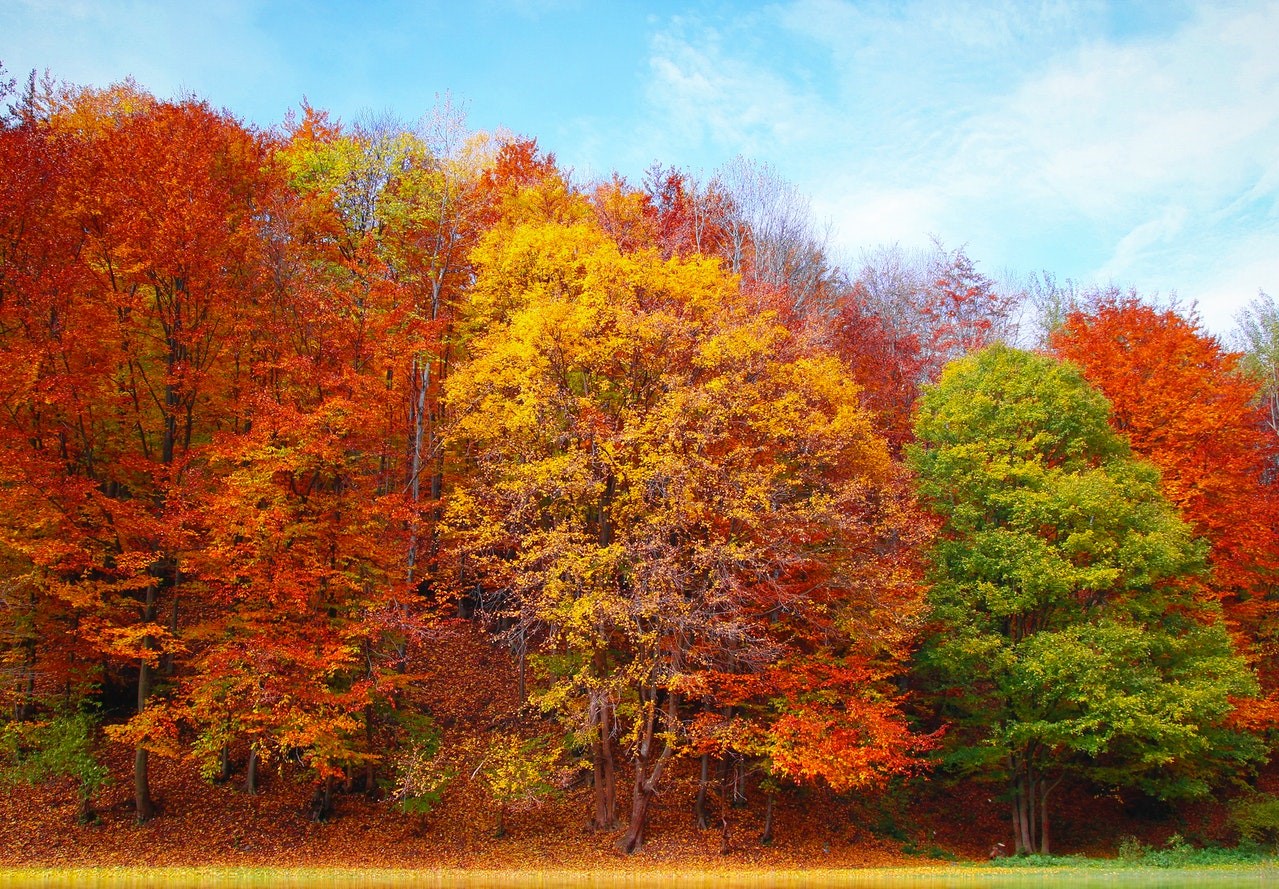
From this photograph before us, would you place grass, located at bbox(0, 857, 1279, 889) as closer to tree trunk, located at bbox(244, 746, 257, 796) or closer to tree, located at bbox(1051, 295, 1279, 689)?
tree trunk, located at bbox(244, 746, 257, 796)

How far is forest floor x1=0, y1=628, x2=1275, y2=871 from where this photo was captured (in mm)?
19375

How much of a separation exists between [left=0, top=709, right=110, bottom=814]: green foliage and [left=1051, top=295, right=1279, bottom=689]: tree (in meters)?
28.1

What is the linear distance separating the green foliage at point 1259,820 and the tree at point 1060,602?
1221mm

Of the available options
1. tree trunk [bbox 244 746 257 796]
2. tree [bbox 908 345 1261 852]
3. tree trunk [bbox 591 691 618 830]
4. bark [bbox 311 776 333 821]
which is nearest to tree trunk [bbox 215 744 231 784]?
tree trunk [bbox 244 746 257 796]

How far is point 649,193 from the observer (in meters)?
41.8

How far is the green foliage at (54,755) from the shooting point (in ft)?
64.1

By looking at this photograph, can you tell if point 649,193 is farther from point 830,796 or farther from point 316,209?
point 830,796

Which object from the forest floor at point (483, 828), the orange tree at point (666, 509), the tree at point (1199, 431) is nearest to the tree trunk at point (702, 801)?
the forest floor at point (483, 828)

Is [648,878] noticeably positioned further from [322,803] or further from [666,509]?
[322,803]

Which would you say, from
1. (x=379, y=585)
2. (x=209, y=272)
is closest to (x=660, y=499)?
(x=379, y=585)

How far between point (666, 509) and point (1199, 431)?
1919 cm

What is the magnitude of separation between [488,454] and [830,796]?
1392 cm

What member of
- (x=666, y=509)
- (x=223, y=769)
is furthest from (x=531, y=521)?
(x=223, y=769)

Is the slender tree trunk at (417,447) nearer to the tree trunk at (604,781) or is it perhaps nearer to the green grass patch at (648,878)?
the tree trunk at (604,781)
